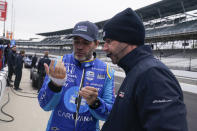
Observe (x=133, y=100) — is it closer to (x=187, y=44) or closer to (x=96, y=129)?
(x=96, y=129)

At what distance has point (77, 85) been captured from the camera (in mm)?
1569

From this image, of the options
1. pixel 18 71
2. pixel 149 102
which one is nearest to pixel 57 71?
pixel 149 102

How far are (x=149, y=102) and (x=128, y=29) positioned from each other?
503 mm

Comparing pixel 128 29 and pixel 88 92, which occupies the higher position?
pixel 128 29

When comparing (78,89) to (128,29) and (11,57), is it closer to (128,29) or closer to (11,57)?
(128,29)

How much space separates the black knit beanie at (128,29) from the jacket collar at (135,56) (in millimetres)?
55

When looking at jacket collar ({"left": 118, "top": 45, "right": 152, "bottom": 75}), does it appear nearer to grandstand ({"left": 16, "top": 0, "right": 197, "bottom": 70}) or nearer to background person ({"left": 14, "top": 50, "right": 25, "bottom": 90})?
Result: background person ({"left": 14, "top": 50, "right": 25, "bottom": 90})

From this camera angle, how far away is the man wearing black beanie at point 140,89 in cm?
76

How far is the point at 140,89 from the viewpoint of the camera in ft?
2.76

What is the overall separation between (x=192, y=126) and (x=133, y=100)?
426 cm

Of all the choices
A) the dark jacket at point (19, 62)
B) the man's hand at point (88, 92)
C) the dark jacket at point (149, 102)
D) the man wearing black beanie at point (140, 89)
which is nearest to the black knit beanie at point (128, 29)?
the man wearing black beanie at point (140, 89)

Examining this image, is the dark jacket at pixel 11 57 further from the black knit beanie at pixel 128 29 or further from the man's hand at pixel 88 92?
the black knit beanie at pixel 128 29

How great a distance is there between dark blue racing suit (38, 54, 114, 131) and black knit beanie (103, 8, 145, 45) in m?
0.60

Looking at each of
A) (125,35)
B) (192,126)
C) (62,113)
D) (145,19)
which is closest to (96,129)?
(62,113)
